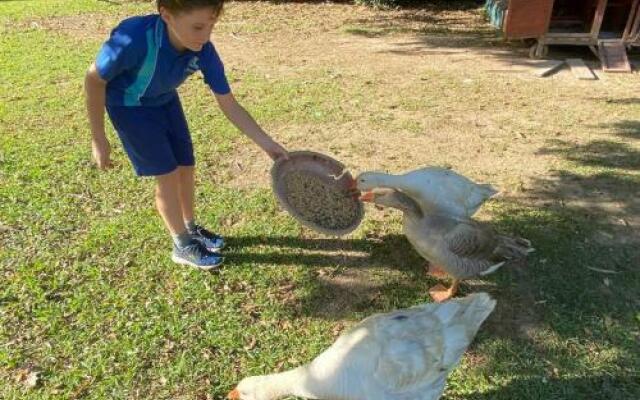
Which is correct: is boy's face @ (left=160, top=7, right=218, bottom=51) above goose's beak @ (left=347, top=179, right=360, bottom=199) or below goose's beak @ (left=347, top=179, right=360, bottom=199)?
above

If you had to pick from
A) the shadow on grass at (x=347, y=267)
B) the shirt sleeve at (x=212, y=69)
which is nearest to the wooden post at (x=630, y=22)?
the shadow on grass at (x=347, y=267)

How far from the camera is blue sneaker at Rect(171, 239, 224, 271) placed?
3.40 metres

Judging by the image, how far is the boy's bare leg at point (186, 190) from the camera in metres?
3.37

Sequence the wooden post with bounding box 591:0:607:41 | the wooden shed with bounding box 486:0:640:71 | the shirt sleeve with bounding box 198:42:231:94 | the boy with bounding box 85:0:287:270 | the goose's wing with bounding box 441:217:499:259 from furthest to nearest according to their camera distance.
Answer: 1. the wooden post with bounding box 591:0:607:41
2. the wooden shed with bounding box 486:0:640:71
3. the goose's wing with bounding box 441:217:499:259
4. the shirt sleeve with bounding box 198:42:231:94
5. the boy with bounding box 85:0:287:270

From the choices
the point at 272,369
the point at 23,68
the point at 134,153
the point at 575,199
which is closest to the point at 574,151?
the point at 575,199

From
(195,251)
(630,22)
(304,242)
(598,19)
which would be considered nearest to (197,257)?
(195,251)

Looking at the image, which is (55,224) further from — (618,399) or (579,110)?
(579,110)

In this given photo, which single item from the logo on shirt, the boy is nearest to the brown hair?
the boy

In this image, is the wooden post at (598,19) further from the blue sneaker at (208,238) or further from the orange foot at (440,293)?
the blue sneaker at (208,238)

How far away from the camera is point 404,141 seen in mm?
5066

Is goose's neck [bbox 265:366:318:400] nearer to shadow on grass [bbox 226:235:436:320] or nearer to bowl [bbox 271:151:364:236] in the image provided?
shadow on grass [bbox 226:235:436:320]

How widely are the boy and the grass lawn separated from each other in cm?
44

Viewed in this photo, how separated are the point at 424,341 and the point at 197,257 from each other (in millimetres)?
1616

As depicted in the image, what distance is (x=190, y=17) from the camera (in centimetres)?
244
